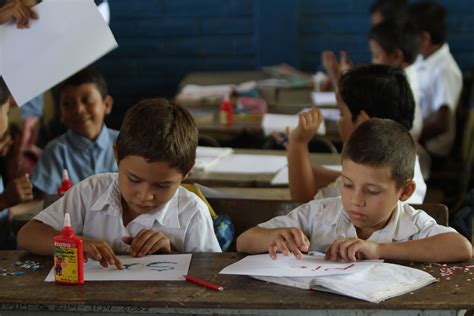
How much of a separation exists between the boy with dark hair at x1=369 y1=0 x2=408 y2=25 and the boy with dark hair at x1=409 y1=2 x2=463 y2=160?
7cm

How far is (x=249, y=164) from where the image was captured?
3.85 meters

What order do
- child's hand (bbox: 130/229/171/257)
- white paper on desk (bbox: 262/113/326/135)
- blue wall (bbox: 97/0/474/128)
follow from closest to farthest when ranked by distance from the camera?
1. child's hand (bbox: 130/229/171/257)
2. white paper on desk (bbox: 262/113/326/135)
3. blue wall (bbox: 97/0/474/128)

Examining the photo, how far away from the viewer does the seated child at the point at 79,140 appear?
11.8 feet

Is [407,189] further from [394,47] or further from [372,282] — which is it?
[394,47]

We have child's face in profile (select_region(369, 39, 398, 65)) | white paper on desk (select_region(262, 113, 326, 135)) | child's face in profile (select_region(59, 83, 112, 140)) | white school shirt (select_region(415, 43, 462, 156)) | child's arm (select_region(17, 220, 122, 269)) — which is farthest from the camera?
white school shirt (select_region(415, 43, 462, 156))

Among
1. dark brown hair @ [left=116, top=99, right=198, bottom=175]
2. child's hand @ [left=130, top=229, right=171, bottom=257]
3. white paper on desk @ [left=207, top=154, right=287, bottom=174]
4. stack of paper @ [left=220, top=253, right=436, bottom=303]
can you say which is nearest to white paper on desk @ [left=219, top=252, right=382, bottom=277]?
stack of paper @ [left=220, top=253, right=436, bottom=303]

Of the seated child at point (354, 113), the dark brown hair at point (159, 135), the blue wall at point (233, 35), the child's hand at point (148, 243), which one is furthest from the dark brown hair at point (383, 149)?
the blue wall at point (233, 35)

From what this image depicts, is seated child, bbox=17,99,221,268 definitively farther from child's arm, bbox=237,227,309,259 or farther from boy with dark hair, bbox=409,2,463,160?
boy with dark hair, bbox=409,2,463,160

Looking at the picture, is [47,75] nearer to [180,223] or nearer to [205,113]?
[180,223]

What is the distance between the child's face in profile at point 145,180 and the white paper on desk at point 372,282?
0.42 meters

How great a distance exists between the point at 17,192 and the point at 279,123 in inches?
74.2

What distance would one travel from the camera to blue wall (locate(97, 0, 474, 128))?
21.3ft

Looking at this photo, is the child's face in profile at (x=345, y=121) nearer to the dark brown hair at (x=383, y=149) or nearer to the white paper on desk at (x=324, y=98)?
the dark brown hair at (x=383, y=149)

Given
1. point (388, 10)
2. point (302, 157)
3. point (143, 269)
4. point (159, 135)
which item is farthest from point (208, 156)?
point (388, 10)
